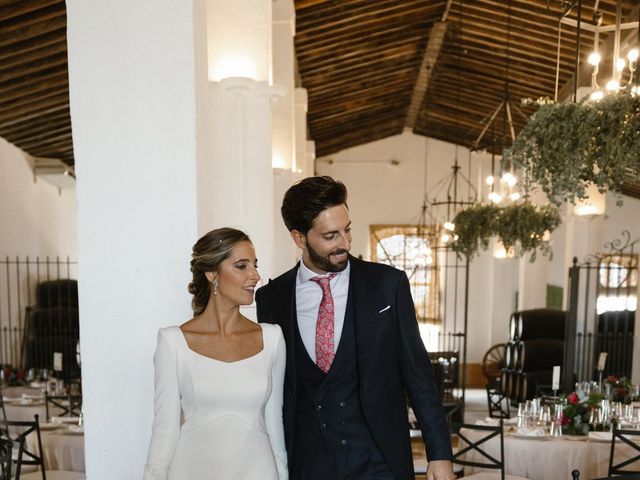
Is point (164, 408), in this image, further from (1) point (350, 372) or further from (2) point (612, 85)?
(2) point (612, 85)

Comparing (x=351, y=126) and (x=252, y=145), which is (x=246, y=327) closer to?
(x=252, y=145)

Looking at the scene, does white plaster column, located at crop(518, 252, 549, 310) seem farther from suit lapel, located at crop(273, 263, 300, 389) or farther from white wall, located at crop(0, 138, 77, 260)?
suit lapel, located at crop(273, 263, 300, 389)

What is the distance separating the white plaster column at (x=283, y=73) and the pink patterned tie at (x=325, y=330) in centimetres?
494

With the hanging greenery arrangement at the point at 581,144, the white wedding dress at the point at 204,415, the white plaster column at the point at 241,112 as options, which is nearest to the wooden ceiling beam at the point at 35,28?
the white plaster column at the point at 241,112

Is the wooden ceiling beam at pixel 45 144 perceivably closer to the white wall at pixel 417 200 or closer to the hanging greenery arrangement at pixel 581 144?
the hanging greenery arrangement at pixel 581 144

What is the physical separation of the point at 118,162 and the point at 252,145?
90.8 inches

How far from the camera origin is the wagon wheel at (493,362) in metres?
14.1

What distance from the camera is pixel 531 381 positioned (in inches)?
395

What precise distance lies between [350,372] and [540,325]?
30.4 ft

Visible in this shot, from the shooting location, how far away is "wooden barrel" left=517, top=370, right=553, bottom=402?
9.95 m

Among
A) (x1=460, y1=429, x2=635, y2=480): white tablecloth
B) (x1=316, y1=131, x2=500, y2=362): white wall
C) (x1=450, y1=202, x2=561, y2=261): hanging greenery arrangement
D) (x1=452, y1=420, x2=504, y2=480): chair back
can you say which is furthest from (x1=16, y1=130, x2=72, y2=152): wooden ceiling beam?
(x1=316, y1=131, x2=500, y2=362): white wall

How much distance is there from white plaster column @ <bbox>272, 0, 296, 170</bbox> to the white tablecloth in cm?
375

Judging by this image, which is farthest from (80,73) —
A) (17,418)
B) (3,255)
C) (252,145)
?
(3,255)

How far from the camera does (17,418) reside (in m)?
6.42
